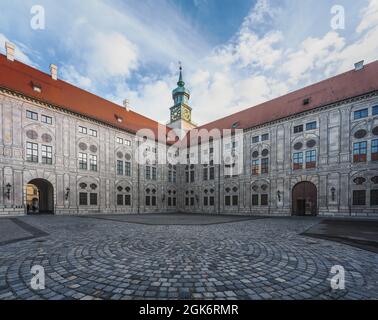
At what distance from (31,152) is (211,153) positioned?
24812mm

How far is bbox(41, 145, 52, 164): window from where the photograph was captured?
21422 millimetres

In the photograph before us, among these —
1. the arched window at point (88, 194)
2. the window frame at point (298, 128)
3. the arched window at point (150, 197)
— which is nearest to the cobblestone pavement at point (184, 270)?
the arched window at point (88, 194)

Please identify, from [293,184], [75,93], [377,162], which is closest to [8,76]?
[75,93]

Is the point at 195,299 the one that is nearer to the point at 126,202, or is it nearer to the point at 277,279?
the point at 277,279

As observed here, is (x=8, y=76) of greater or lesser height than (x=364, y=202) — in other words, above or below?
above

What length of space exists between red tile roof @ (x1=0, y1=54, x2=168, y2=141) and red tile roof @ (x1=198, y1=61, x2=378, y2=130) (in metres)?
18.4

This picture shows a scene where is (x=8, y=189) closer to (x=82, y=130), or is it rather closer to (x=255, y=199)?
(x=82, y=130)

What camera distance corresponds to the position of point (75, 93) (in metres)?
27.1

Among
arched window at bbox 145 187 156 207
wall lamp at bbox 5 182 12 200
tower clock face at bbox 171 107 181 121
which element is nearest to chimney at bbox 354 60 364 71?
tower clock face at bbox 171 107 181 121

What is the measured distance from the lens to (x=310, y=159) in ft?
74.7

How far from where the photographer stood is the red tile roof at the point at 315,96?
68.7 ft

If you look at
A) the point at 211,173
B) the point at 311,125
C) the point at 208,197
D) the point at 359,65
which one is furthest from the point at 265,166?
the point at 359,65

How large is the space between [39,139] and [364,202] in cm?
3609
